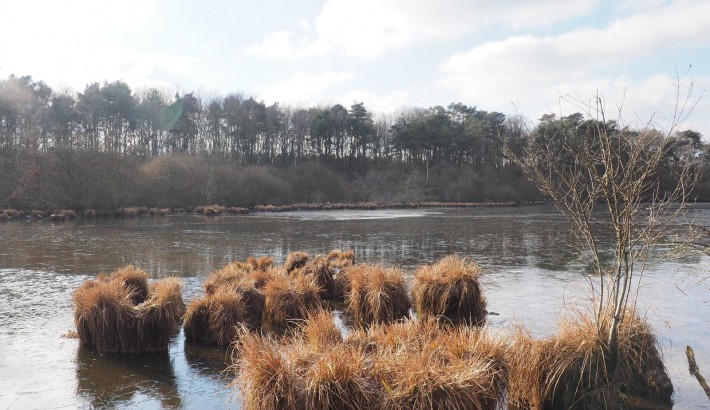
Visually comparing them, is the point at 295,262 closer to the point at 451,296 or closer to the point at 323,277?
the point at 323,277

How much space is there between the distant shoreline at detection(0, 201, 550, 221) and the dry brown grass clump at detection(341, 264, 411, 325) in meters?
38.0

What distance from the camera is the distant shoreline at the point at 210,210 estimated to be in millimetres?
42688

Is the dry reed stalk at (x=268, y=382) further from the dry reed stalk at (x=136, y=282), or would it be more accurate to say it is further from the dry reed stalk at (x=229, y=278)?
the dry reed stalk at (x=136, y=282)

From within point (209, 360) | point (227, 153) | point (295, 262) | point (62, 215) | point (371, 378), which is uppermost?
point (227, 153)

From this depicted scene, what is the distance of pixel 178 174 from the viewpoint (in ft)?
189

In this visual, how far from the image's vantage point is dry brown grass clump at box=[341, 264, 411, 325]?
9.97 metres

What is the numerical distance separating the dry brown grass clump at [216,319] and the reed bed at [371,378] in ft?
11.0

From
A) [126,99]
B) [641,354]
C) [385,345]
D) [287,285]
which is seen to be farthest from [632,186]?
[126,99]

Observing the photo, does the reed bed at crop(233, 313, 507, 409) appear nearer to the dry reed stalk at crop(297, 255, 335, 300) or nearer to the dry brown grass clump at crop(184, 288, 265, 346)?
the dry brown grass clump at crop(184, 288, 265, 346)

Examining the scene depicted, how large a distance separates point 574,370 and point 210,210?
49113 mm

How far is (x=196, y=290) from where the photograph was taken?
42.4 feet

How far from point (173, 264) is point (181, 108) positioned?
191 ft

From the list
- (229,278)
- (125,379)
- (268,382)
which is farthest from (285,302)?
(268,382)

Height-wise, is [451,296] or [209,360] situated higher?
[451,296]
